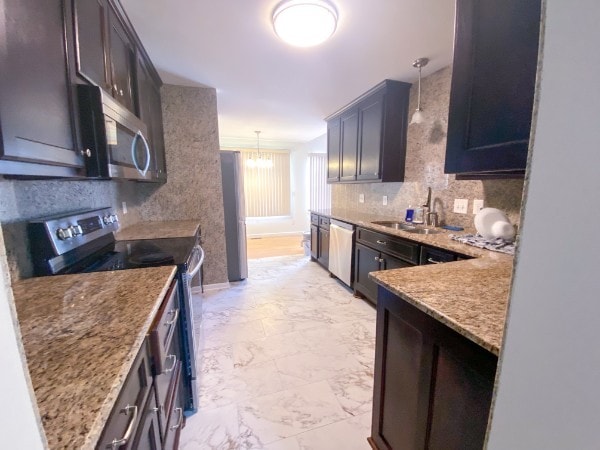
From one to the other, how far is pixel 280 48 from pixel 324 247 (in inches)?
98.6

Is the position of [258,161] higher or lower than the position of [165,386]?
higher

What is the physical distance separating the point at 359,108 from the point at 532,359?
125 inches

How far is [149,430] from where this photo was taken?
772 millimetres

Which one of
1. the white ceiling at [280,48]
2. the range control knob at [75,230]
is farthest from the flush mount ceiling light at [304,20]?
the range control knob at [75,230]

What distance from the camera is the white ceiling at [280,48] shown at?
59.3 inches

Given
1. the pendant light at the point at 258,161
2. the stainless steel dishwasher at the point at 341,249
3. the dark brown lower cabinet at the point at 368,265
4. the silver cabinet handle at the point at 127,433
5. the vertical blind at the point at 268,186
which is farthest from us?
the vertical blind at the point at 268,186

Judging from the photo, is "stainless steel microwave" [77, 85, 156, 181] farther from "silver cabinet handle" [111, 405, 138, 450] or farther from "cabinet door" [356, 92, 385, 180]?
"cabinet door" [356, 92, 385, 180]

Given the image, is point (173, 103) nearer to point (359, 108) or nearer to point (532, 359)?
point (359, 108)

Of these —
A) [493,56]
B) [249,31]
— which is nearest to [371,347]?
[493,56]

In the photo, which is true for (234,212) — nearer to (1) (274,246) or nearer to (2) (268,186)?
(1) (274,246)

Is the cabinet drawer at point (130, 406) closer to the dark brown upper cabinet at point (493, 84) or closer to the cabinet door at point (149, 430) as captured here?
the cabinet door at point (149, 430)

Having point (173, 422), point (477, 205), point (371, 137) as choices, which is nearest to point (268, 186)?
point (371, 137)

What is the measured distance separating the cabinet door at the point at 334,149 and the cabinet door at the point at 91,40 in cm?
283

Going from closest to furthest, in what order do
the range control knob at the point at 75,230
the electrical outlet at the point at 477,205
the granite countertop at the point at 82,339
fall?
1. the granite countertop at the point at 82,339
2. the range control knob at the point at 75,230
3. the electrical outlet at the point at 477,205
